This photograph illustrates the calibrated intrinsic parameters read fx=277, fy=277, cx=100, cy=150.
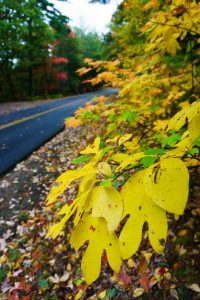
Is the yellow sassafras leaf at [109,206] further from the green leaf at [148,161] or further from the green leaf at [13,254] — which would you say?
the green leaf at [13,254]

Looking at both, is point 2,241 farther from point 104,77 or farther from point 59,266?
point 104,77

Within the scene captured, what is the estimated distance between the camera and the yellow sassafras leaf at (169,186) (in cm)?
66

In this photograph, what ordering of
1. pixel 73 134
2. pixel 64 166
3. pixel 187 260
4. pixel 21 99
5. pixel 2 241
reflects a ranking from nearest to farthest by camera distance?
pixel 187 260 < pixel 2 241 < pixel 64 166 < pixel 73 134 < pixel 21 99

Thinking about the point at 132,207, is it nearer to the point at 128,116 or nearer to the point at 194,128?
the point at 194,128

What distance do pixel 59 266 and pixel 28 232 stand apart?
91 centimetres

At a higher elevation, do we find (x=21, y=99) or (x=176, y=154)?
(x=176, y=154)

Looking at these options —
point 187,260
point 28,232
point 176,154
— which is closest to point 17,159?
point 28,232

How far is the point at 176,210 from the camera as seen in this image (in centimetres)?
65

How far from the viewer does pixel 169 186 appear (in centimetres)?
68

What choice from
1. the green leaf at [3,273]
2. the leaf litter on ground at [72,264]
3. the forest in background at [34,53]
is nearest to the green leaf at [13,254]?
the leaf litter on ground at [72,264]

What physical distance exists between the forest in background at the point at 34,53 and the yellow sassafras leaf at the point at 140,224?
14950mm

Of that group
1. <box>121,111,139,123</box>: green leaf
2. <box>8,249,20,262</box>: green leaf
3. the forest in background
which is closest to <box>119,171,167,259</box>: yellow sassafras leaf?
<box>121,111,139,123</box>: green leaf

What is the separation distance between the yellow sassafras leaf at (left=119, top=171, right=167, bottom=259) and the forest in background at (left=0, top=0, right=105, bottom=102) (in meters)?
14.9

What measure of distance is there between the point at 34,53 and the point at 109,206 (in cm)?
2525
